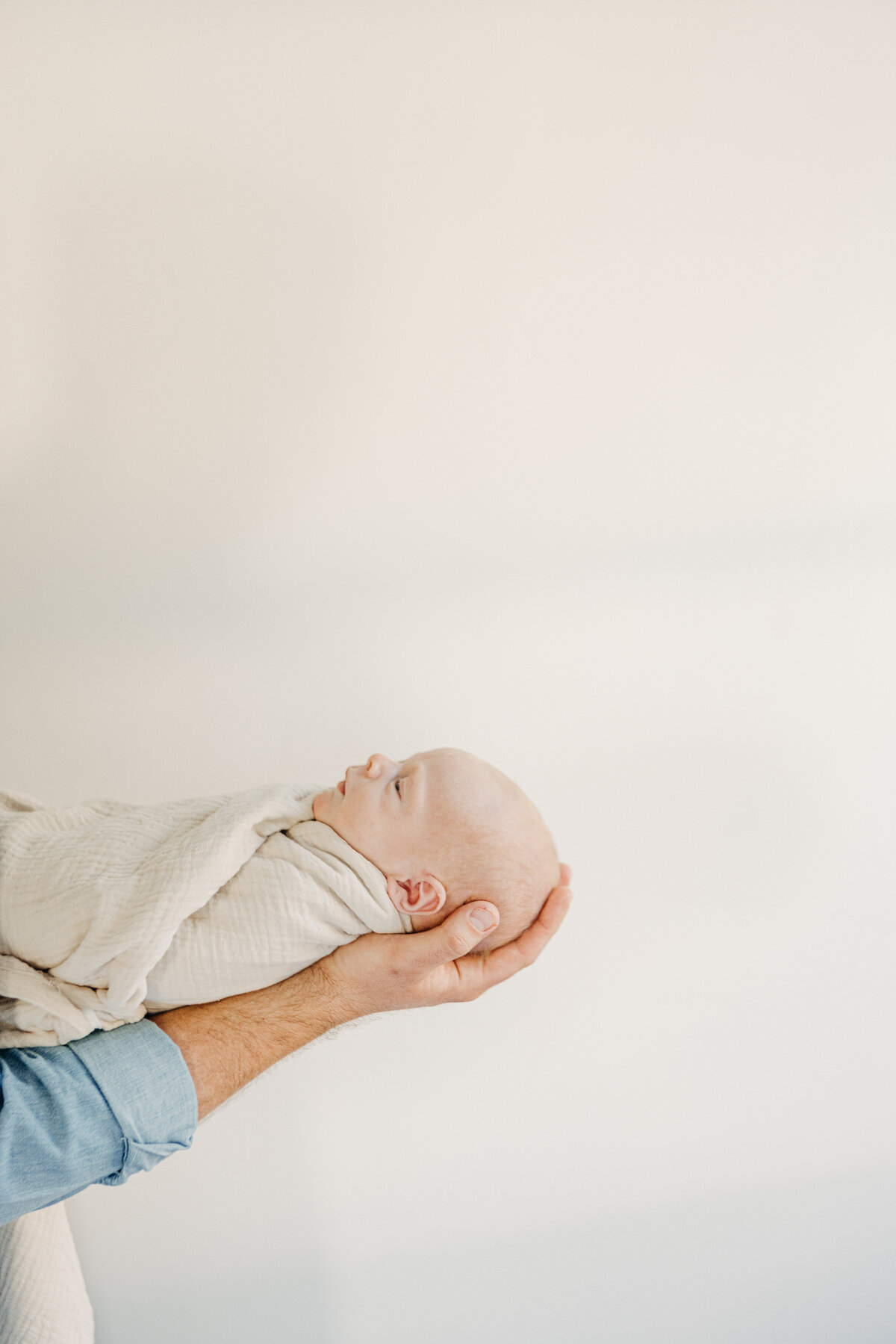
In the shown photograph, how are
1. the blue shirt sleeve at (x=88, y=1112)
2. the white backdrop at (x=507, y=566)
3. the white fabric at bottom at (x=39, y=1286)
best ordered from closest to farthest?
the blue shirt sleeve at (x=88, y=1112)
the white fabric at bottom at (x=39, y=1286)
the white backdrop at (x=507, y=566)

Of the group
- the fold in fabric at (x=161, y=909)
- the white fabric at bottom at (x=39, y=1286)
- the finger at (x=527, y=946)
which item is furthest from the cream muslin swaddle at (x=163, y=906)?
the white fabric at bottom at (x=39, y=1286)

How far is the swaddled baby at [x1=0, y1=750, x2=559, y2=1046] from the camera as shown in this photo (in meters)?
1.09

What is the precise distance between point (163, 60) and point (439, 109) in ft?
1.44

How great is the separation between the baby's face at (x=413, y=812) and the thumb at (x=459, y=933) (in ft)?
0.23

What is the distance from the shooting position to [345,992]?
1.26m

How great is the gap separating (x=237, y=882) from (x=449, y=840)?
0.26 meters

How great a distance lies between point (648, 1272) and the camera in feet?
5.98

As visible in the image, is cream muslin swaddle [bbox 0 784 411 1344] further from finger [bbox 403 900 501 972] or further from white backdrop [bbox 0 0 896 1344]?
white backdrop [bbox 0 0 896 1344]

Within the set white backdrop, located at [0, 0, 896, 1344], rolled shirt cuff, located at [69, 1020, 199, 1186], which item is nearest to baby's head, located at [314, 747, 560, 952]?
rolled shirt cuff, located at [69, 1020, 199, 1186]

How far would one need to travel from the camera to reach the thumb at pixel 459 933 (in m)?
1.17

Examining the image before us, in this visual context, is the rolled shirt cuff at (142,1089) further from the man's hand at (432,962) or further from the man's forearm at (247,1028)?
the man's hand at (432,962)

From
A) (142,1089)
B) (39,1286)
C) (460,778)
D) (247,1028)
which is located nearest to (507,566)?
(460,778)

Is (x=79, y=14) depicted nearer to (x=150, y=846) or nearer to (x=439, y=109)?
(x=439, y=109)

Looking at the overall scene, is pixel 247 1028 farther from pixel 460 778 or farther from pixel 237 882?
pixel 460 778
